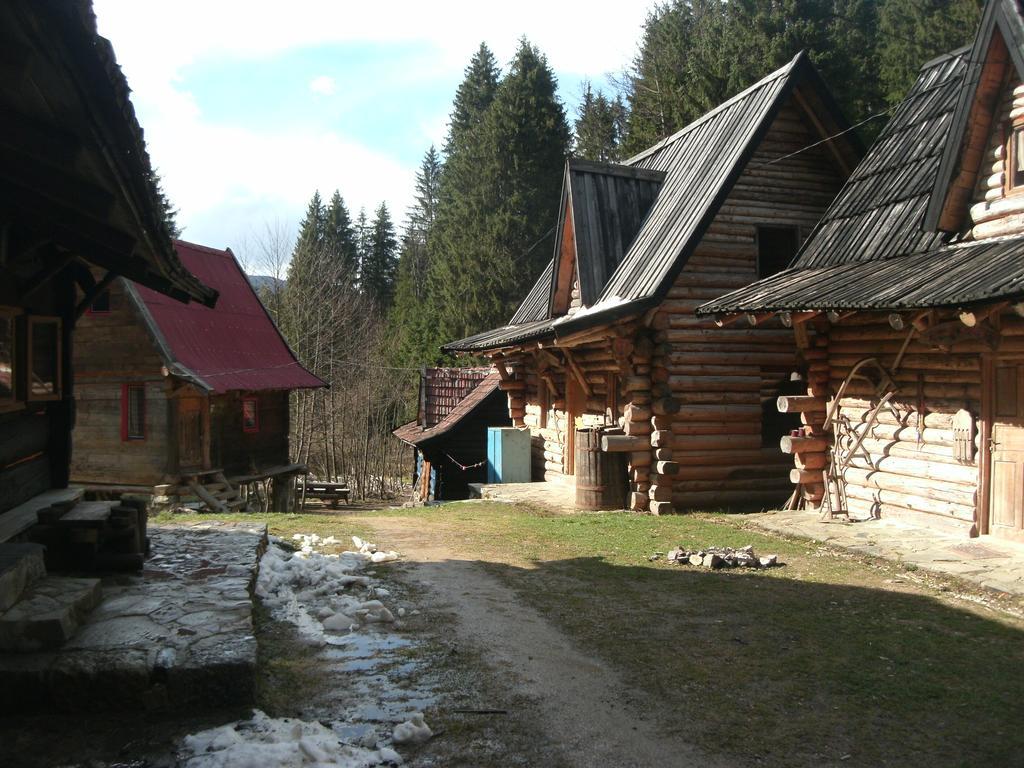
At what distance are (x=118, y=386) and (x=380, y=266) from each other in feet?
146

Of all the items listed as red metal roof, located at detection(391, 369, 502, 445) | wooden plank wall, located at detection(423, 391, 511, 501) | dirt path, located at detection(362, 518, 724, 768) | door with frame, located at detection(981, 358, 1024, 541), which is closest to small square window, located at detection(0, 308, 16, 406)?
dirt path, located at detection(362, 518, 724, 768)

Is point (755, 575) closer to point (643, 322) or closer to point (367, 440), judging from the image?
point (643, 322)

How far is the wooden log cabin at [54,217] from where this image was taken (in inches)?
151

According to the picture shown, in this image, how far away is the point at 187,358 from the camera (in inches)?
856

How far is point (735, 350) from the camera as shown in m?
14.6

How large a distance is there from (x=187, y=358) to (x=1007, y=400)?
1875 centimetres

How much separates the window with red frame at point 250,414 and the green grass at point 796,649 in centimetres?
1655

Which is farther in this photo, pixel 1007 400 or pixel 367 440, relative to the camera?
pixel 367 440

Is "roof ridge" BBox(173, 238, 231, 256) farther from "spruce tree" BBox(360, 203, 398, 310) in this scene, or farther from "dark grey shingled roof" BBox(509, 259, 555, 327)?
"spruce tree" BBox(360, 203, 398, 310)

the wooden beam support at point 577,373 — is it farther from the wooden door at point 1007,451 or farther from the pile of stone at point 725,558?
the wooden door at point 1007,451

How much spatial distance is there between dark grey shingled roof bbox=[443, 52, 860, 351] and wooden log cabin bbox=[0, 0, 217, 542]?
298 inches

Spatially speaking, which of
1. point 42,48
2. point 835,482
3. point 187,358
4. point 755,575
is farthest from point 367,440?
point 42,48

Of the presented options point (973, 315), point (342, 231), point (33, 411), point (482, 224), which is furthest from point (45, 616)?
point (342, 231)

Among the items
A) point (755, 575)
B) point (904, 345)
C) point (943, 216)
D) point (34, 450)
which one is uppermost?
point (943, 216)
